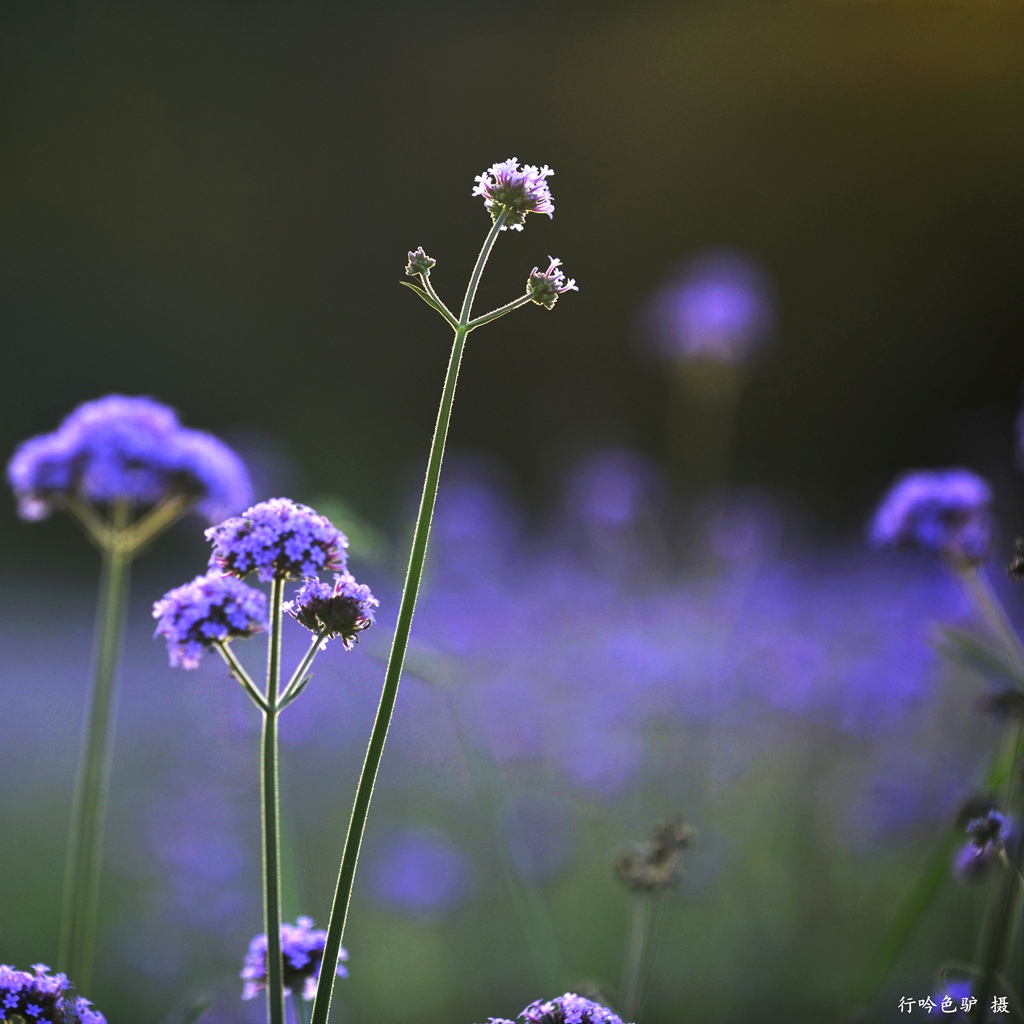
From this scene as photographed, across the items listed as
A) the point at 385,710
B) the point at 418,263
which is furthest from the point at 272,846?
the point at 418,263

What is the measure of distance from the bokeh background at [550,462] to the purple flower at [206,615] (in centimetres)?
62

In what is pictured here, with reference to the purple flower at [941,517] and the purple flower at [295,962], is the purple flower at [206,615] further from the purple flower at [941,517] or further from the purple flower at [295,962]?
the purple flower at [941,517]

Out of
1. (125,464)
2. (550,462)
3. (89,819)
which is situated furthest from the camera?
(550,462)

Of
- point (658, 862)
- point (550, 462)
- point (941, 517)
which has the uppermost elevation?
point (550, 462)

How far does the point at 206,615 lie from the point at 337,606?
0.51 feet

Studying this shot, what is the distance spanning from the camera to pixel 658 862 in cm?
185

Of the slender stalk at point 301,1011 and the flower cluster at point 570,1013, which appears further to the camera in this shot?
the slender stalk at point 301,1011

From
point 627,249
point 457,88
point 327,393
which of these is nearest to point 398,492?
point 327,393

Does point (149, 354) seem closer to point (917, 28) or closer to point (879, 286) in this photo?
point (879, 286)

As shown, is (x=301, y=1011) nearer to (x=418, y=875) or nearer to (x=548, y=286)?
(x=548, y=286)

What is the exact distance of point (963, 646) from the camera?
178cm

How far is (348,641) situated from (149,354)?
12.4 m

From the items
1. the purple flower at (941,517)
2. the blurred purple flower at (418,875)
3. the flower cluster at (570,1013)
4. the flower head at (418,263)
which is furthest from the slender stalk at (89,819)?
the blurred purple flower at (418,875)

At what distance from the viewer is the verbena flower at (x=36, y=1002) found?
3.77ft
